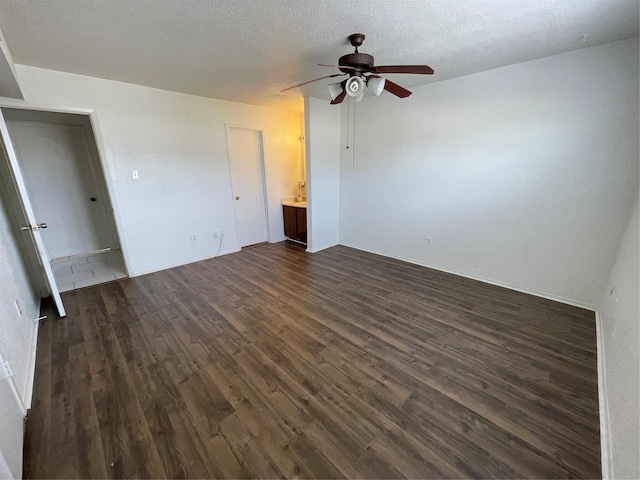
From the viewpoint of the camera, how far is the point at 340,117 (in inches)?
180

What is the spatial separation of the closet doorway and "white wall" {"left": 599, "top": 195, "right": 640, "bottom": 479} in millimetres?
4948

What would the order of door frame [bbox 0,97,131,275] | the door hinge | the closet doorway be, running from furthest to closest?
the closet doorway < door frame [bbox 0,97,131,275] < the door hinge

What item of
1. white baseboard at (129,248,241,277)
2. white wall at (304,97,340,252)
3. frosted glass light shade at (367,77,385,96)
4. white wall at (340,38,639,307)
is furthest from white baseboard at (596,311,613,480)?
white baseboard at (129,248,241,277)

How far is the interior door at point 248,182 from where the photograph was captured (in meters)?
4.56

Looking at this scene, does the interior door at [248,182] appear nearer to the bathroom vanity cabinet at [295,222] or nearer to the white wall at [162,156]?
the white wall at [162,156]

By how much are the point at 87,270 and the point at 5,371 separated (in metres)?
3.03

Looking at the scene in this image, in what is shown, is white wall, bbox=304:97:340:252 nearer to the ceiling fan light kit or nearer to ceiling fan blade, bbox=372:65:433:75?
the ceiling fan light kit

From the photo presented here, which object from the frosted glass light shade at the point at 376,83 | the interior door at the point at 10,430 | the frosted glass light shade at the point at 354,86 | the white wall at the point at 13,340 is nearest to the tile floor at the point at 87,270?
the white wall at the point at 13,340

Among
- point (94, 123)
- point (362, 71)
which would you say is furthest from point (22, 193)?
point (362, 71)

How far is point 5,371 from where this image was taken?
1488 mm

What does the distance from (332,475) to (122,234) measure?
3.74 meters

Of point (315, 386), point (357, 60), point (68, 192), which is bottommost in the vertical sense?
point (315, 386)

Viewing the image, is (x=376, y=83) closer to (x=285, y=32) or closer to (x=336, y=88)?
(x=336, y=88)

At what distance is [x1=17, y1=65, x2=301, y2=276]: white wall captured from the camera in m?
3.07
